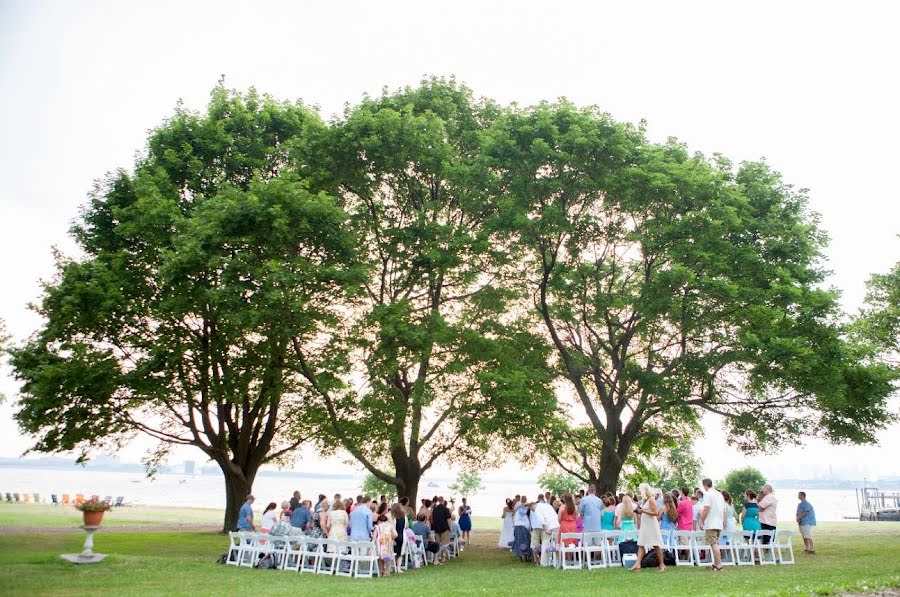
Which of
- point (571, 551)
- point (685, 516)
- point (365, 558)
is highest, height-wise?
point (685, 516)

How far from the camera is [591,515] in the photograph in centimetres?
1767

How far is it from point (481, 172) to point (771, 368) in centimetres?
1125

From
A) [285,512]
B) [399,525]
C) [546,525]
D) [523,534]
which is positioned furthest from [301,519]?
[546,525]

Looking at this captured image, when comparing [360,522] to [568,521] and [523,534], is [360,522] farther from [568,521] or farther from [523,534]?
[568,521]

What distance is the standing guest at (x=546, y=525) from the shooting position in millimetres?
18219

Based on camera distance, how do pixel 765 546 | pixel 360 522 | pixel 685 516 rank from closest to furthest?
pixel 360 522 < pixel 765 546 < pixel 685 516

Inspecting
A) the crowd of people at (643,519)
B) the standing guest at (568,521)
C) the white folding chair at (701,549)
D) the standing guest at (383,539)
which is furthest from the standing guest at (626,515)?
the standing guest at (383,539)

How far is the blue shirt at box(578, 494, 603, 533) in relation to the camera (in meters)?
17.6

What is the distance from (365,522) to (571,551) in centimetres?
519

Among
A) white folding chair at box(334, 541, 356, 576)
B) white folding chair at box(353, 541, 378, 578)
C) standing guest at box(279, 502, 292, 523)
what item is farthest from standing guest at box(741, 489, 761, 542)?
standing guest at box(279, 502, 292, 523)

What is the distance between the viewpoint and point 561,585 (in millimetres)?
13547

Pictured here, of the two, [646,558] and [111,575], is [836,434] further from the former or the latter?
[111,575]

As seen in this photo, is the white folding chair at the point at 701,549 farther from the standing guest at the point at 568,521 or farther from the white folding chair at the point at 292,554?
the white folding chair at the point at 292,554

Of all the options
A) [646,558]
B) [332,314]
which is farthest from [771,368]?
[332,314]
